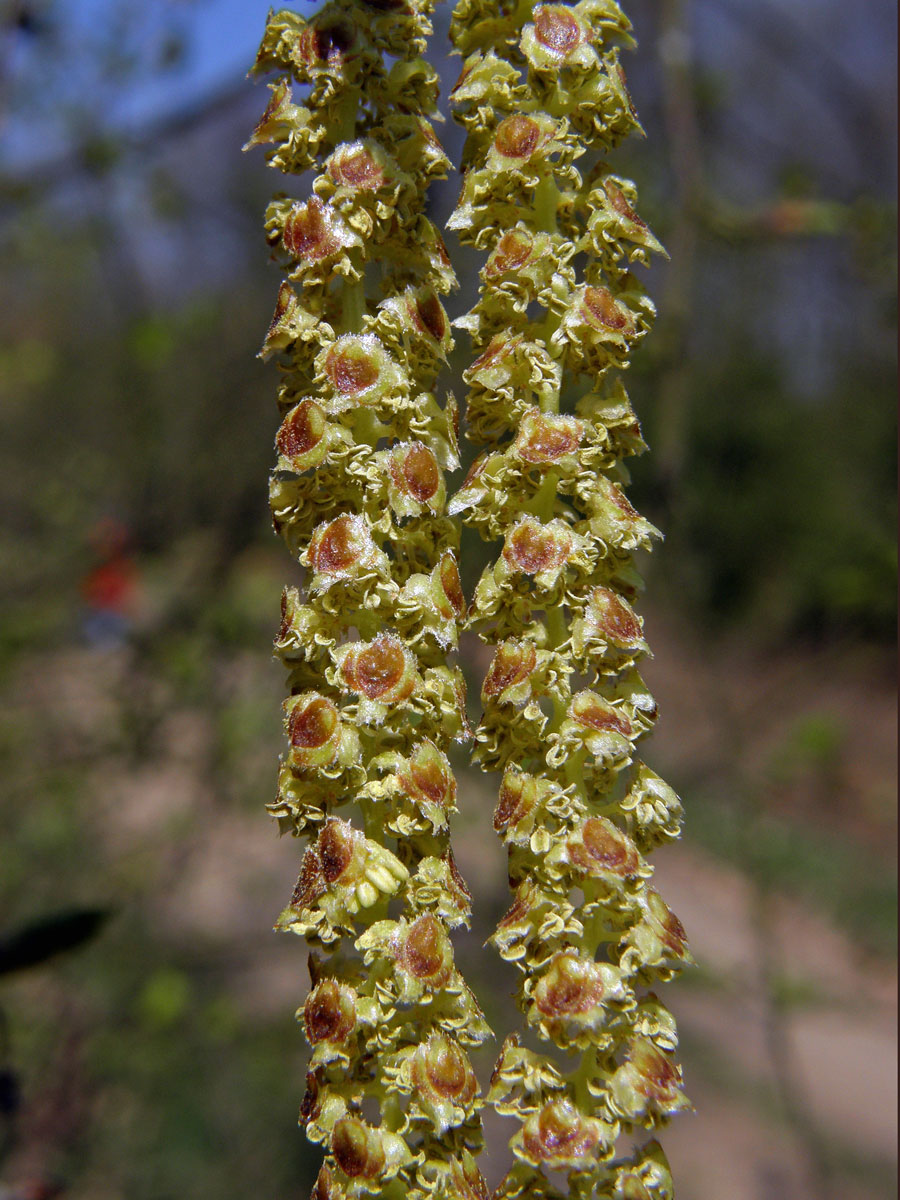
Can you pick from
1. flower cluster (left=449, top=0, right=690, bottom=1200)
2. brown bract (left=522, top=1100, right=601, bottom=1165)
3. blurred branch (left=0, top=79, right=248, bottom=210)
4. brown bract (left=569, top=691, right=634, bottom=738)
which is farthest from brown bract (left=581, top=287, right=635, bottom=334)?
blurred branch (left=0, top=79, right=248, bottom=210)

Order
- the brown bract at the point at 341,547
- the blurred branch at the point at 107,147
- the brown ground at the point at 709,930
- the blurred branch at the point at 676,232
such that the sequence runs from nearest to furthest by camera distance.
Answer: the brown bract at the point at 341,547 < the blurred branch at the point at 676,232 < the blurred branch at the point at 107,147 < the brown ground at the point at 709,930

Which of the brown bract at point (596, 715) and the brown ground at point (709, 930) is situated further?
the brown ground at point (709, 930)

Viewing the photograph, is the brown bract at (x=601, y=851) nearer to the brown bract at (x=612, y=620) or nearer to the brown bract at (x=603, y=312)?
the brown bract at (x=612, y=620)

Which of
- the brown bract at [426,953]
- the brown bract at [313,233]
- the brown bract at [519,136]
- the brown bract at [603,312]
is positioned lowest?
the brown bract at [426,953]

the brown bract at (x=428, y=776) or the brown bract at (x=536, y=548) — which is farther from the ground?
the brown bract at (x=536, y=548)

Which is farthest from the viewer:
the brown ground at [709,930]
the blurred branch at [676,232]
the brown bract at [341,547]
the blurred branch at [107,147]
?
the brown ground at [709,930]

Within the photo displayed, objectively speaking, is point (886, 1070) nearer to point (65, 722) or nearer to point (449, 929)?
point (65, 722)

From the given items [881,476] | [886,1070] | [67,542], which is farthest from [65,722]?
[881,476]

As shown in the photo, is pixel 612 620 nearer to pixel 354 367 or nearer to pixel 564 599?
pixel 564 599

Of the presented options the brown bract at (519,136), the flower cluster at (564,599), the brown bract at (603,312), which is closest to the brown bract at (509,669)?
the flower cluster at (564,599)
